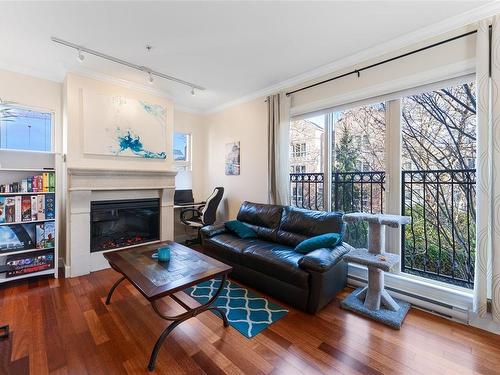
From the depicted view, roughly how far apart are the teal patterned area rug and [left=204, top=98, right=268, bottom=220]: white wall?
163 centimetres

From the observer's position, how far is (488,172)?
193 centimetres

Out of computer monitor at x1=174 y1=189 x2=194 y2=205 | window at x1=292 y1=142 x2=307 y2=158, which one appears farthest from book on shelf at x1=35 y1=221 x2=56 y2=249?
window at x1=292 y1=142 x2=307 y2=158

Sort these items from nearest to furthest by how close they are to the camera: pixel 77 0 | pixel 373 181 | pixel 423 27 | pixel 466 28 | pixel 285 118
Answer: pixel 77 0, pixel 466 28, pixel 423 27, pixel 373 181, pixel 285 118

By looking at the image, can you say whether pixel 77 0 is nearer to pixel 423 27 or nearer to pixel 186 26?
pixel 186 26

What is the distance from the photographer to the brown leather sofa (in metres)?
2.22

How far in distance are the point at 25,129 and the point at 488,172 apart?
5110 mm

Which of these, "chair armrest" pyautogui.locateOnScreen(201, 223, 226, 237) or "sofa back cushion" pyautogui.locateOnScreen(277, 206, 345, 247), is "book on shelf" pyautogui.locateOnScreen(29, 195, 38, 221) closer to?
"chair armrest" pyautogui.locateOnScreen(201, 223, 226, 237)

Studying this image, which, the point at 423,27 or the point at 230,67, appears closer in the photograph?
the point at 423,27

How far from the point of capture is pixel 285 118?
3449 millimetres

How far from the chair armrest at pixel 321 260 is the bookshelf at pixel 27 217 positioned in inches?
119

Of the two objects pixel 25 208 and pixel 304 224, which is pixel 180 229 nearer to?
pixel 25 208

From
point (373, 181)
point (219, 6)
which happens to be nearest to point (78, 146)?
point (219, 6)

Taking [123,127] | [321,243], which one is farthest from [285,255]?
[123,127]

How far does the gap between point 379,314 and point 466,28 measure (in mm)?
2657
